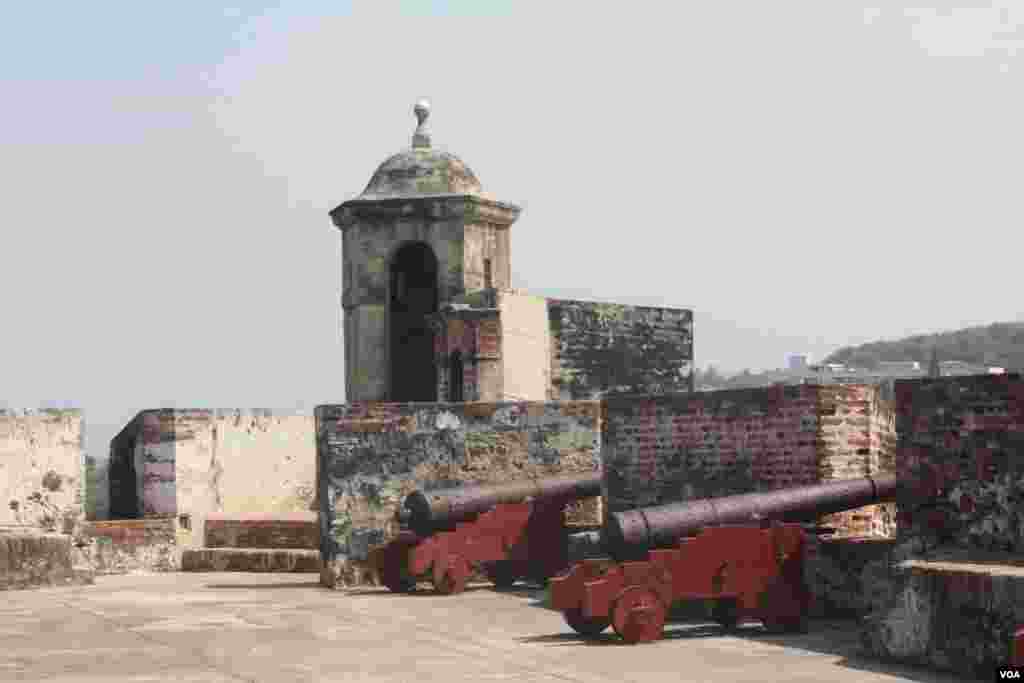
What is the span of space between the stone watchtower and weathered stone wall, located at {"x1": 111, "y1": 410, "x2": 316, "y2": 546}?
7.92 feet

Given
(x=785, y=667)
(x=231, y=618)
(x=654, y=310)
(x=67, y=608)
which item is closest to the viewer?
(x=785, y=667)

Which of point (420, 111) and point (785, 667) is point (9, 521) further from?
point (785, 667)

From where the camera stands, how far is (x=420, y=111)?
23953 mm

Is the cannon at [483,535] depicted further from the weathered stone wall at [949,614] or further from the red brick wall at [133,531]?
the weathered stone wall at [949,614]

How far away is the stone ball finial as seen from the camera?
2370 cm

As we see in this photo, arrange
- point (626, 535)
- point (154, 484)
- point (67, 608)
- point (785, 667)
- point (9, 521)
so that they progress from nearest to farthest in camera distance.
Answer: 1. point (785, 667)
2. point (626, 535)
3. point (67, 608)
4. point (9, 521)
5. point (154, 484)

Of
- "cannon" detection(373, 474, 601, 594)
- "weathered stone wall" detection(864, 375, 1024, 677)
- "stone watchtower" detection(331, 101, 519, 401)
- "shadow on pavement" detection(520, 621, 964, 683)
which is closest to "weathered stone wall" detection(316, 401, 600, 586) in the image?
"cannon" detection(373, 474, 601, 594)

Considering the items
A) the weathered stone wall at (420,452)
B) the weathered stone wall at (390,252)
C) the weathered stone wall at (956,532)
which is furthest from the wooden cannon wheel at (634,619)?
the weathered stone wall at (390,252)

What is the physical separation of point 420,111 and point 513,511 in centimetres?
1018

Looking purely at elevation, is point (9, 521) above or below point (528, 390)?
below

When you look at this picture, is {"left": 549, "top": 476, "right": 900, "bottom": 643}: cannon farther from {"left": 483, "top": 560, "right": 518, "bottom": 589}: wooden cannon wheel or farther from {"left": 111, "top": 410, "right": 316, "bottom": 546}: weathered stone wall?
{"left": 111, "top": 410, "right": 316, "bottom": 546}: weathered stone wall

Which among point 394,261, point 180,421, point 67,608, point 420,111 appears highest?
point 420,111

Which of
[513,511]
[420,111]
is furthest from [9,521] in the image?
[420,111]

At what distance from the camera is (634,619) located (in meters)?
10.7
